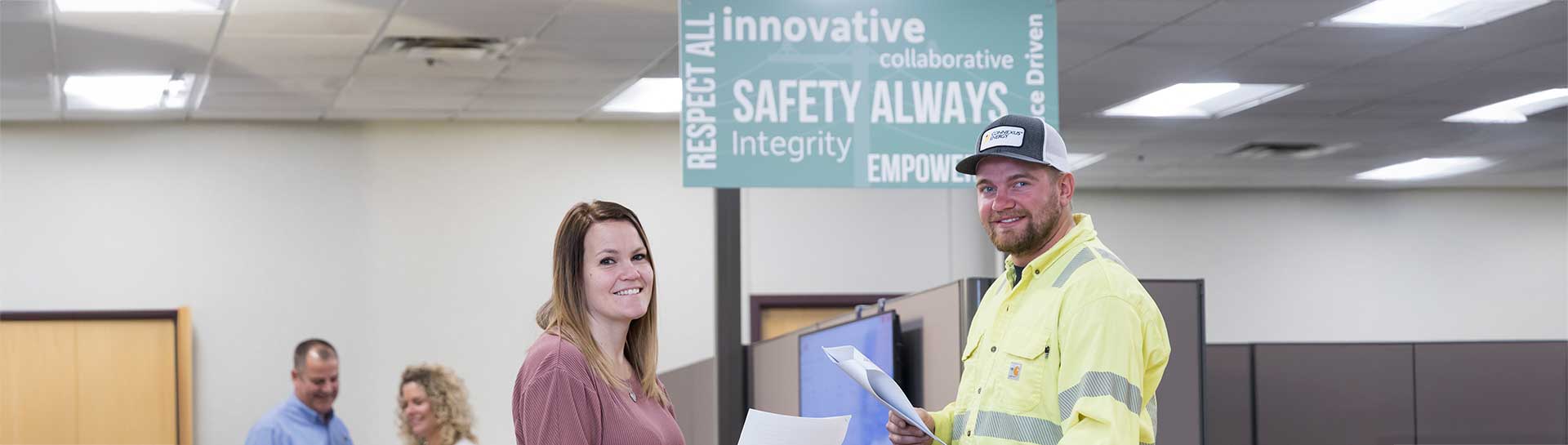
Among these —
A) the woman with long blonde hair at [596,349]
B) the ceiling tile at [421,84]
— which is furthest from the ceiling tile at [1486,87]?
the woman with long blonde hair at [596,349]

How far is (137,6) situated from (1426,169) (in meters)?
10.2

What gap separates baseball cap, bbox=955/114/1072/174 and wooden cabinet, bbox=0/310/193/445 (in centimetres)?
801

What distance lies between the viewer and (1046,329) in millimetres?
2389

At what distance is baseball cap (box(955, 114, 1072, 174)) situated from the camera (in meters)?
2.49

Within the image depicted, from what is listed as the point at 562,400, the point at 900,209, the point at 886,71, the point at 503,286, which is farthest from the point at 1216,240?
the point at 562,400

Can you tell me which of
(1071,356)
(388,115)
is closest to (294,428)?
(388,115)

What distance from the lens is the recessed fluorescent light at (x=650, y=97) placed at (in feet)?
28.4

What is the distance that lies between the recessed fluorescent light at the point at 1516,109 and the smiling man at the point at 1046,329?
309 inches

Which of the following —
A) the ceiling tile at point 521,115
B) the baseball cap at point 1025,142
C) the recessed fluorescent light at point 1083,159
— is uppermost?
the ceiling tile at point 521,115

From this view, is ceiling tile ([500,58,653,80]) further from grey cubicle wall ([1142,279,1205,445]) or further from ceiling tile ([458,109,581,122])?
grey cubicle wall ([1142,279,1205,445])

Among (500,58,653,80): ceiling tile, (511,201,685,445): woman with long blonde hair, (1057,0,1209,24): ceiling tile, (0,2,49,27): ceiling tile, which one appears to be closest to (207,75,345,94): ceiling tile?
(500,58,653,80): ceiling tile

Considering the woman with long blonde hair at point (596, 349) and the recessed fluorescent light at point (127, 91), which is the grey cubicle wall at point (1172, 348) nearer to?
the woman with long blonde hair at point (596, 349)

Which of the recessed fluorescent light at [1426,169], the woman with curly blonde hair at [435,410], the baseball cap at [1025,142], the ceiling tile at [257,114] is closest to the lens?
the baseball cap at [1025,142]

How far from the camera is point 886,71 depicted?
4641 millimetres
